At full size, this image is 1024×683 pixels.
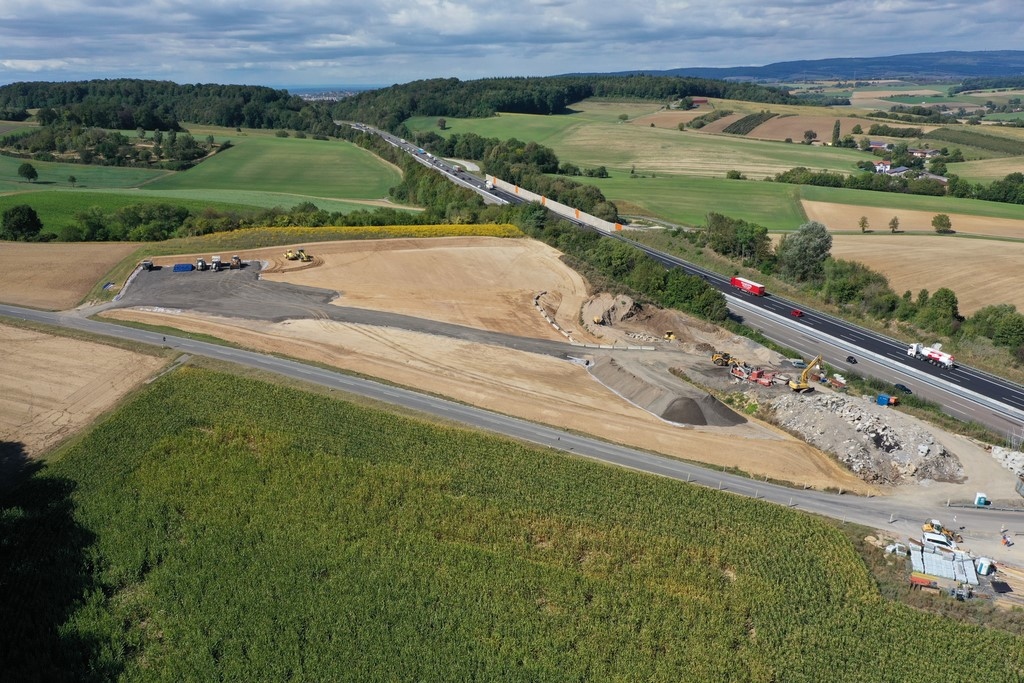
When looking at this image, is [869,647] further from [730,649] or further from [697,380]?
[697,380]

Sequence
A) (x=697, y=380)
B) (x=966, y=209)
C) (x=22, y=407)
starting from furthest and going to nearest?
(x=966, y=209) < (x=697, y=380) < (x=22, y=407)

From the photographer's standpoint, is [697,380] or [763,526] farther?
[697,380]

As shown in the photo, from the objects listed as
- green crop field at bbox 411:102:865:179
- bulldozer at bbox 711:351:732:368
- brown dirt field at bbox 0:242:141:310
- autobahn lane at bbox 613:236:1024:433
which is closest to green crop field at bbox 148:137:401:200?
green crop field at bbox 411:102:865:179

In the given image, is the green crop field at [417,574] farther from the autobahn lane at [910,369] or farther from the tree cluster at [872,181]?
the tree cluster at [872,181]

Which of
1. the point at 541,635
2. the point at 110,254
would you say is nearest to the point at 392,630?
the point at 541,635

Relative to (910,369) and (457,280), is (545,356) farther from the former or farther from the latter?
(910,369)

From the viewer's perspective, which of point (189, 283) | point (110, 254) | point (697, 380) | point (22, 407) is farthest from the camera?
point (110, 254)

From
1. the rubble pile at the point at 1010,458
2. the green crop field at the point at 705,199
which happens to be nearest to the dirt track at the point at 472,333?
the rubble pile at the point at 1010,458
